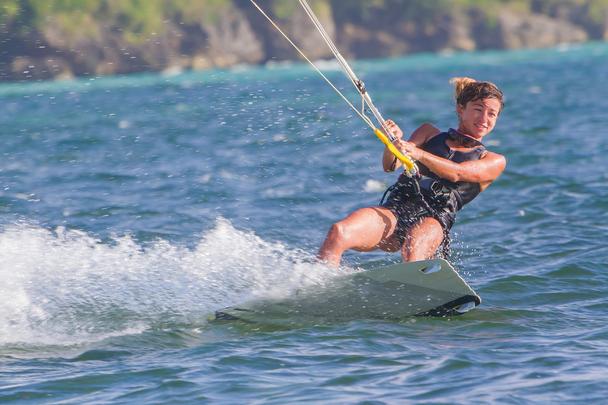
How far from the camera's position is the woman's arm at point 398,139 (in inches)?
295

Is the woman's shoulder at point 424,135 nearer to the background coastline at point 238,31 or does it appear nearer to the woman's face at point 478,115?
the woman's face at point 478,115

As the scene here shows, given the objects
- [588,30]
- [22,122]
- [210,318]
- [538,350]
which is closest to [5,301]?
[210,318]

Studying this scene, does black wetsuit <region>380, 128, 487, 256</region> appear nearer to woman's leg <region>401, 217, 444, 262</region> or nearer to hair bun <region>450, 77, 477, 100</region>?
woman's leg <region>401, 217, 444, 262</region>

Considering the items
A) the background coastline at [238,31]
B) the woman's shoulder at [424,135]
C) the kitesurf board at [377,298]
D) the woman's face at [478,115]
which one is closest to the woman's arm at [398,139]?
the woman's shoulder at [424,135]

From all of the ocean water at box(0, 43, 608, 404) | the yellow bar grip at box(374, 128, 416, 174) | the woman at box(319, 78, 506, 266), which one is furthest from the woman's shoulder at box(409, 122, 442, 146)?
the ocean water at box(0, 43, 608, 404)

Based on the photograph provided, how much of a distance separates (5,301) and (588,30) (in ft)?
360

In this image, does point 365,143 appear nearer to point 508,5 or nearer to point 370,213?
point 370,213

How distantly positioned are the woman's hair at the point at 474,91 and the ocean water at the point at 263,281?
1.47 metres

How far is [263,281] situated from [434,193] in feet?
4.57

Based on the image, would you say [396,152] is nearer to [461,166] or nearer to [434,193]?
[461,166]

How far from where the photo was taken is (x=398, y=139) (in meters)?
7.48

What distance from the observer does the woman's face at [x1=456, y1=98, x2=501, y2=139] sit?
7.95 metres

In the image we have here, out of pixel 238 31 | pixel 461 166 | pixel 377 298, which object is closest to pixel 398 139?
pixel 461 166

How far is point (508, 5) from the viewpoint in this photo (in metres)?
114
